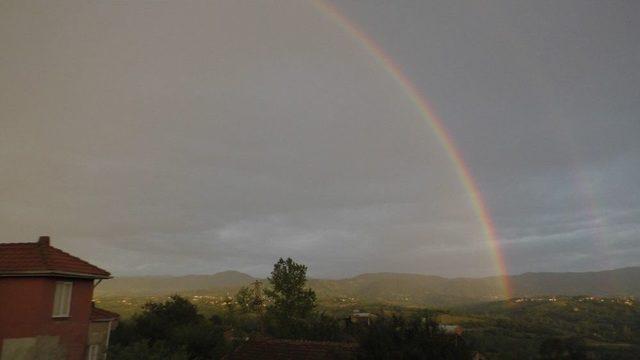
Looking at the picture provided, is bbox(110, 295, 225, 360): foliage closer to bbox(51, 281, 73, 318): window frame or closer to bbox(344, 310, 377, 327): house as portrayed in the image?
bbox(51, 281, 73, 318): window frame

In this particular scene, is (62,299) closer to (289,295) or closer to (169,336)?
(169,336)

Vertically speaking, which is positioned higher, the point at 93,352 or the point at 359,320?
the point at 359,320

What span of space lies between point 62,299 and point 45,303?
4.16 ft

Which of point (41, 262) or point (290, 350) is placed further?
point (290, 350)

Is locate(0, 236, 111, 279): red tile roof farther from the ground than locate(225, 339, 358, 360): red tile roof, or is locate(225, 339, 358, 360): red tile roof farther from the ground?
locate(0, 236, 111, 279): red tile roof

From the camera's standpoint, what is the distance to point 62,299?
977 inches

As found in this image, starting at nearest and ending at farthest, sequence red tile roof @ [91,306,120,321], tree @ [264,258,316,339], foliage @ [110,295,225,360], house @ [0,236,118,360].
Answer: foliage @ [110,295,225,360]
house @ [0,236,118,360]
red tile roof @ [91,306,120,321]
tree @ [264,258,316,339]

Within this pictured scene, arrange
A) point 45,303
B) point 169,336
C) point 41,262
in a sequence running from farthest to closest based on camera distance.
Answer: point 169,336
point 41,262
point 45,303

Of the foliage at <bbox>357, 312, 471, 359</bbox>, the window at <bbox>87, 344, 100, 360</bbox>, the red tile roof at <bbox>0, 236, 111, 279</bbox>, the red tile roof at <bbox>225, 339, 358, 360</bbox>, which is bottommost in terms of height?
the red tile roof at <bbox>225, 339, 358, 360</bbox>

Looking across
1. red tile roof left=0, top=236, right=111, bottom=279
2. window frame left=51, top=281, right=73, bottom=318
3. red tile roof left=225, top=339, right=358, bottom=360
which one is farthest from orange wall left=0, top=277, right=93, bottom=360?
red tile roof left=225, top=339, right=358, bottom=360

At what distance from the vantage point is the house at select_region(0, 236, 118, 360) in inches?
902

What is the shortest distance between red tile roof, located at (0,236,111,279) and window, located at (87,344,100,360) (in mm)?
4043

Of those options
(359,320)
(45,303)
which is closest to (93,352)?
(45,303)

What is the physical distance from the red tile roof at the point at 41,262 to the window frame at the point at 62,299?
2.70 ft
